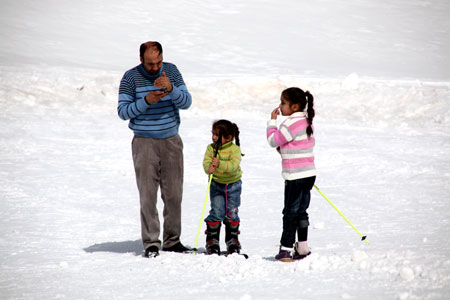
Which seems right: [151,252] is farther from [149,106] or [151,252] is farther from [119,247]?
[149,106]

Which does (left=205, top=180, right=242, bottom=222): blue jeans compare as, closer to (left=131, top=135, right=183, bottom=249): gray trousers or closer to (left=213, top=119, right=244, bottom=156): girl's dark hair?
(left=131, top=135, right=183, bottom=249): gray trousers

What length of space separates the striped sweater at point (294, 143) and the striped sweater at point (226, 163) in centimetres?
63

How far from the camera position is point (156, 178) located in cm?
558

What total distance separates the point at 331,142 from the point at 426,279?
28.6 feet

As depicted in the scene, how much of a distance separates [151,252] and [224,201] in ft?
2.86

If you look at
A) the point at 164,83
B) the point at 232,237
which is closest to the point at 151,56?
the point at 164,83

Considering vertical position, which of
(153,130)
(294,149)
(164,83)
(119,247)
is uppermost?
(164,83)

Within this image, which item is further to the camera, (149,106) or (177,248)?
(177,248)

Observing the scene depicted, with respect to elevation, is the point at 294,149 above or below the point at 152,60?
below

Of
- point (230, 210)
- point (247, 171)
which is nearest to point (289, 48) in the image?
point (247, 171)

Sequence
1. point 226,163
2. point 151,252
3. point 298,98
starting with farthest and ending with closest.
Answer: point 226,163 → point 151,252 → point 298,98

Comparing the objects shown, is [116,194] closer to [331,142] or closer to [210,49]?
[331,142]

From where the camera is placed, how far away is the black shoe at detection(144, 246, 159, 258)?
17.7 ft

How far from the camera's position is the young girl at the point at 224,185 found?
5.59 meters
